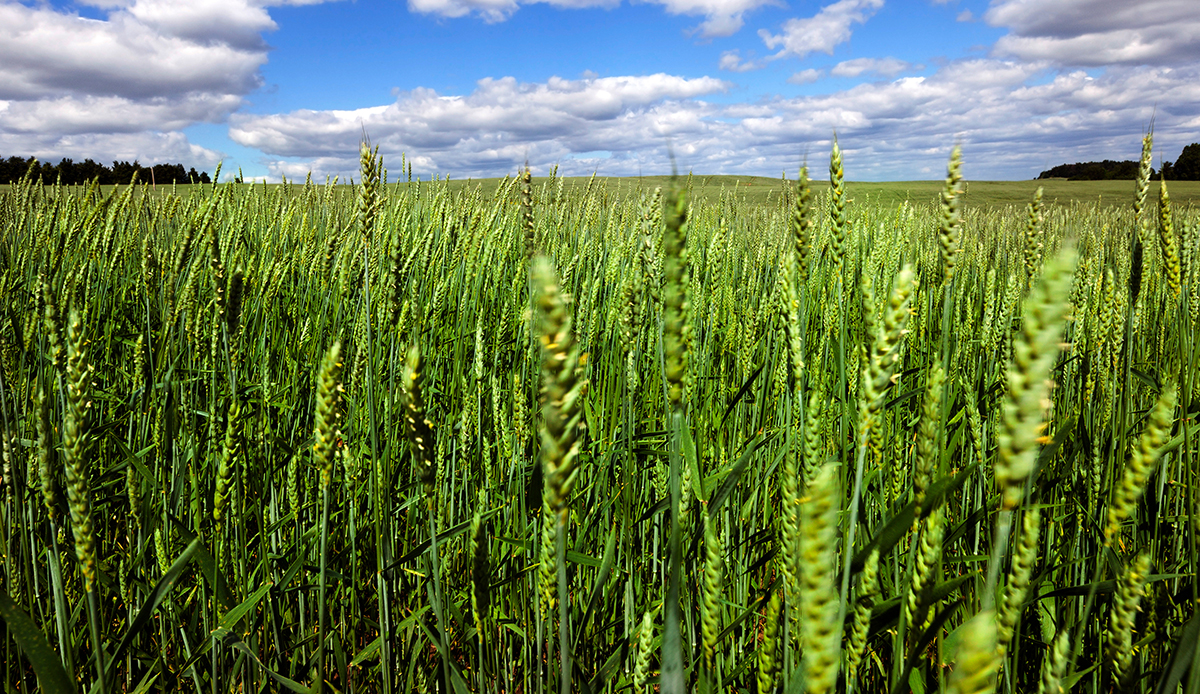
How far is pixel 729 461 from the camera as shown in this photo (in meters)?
Answer: 1.82

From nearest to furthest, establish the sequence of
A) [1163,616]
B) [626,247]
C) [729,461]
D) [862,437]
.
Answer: [862,437] < [1163,616] < [729,461] < [626,247]

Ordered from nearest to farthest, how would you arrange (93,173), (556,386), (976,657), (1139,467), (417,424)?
(976,657) < (556,386) < (1139,467) < (417,424) < (93,173)

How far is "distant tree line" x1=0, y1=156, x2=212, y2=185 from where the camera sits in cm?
441

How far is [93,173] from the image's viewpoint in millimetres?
8555

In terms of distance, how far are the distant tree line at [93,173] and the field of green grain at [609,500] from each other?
1766mm

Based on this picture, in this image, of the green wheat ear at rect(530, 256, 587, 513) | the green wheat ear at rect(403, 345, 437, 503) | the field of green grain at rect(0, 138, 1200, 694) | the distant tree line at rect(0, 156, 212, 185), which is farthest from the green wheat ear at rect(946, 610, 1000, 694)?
→ the distant tree line at rect(0, 156, 212, 185)

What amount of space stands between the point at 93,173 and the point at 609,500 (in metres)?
10.2

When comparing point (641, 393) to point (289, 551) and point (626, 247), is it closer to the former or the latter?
point (626, 247)

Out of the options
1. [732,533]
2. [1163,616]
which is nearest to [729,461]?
[732,533]

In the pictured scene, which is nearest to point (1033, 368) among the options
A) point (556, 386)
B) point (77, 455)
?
point (556, 386)

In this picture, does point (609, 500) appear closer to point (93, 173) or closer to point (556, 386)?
point (556, 386)

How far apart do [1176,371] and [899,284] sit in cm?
251

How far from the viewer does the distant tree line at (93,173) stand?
14.5 feet

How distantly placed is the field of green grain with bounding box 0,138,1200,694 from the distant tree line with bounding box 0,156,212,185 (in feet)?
5.80
